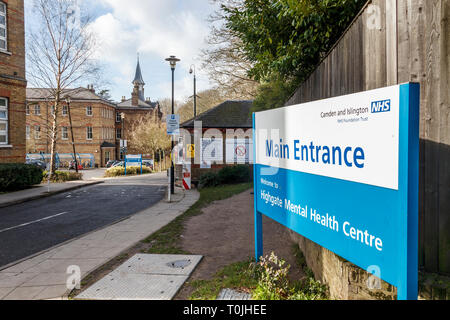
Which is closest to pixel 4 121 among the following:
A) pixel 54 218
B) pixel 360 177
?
pixel 54 218

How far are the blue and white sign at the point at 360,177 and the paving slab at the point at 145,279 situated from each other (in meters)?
1.80

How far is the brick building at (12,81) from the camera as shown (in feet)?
59.6

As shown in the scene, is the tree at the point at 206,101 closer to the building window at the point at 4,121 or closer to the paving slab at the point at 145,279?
the building window at the point at 4,121

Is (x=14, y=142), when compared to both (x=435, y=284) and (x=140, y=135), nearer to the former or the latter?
(x=435, y=284)

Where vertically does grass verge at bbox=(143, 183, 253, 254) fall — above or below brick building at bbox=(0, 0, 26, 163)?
below

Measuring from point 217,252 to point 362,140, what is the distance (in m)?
4.15

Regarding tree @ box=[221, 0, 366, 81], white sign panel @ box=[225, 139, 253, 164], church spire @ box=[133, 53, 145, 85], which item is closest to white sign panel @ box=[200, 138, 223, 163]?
white sign panel @ box=[225, 139, 253, 164]

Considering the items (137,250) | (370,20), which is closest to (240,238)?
(137,250)

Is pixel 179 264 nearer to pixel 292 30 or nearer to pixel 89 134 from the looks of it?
pixel 292 30

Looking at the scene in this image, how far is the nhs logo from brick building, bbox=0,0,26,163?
20.0m

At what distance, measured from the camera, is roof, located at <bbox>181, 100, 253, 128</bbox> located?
68.0 feet

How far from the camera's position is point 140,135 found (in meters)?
47.1

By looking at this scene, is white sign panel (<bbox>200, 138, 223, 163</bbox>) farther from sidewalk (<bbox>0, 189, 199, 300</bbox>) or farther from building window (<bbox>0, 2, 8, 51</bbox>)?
building window (<bbox>0, 2, 8, 51</bbox>)

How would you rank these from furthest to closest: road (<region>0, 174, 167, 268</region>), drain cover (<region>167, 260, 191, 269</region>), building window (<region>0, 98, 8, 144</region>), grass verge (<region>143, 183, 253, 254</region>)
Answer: building window (<region>0, 98, 8, 144</region>) < road (<region>0, 174, 167, 268</region>) < grass verge (<region>143, 183, 253, 254</region>) < drain cover (<region>167, 260, 191, 269</region>)
